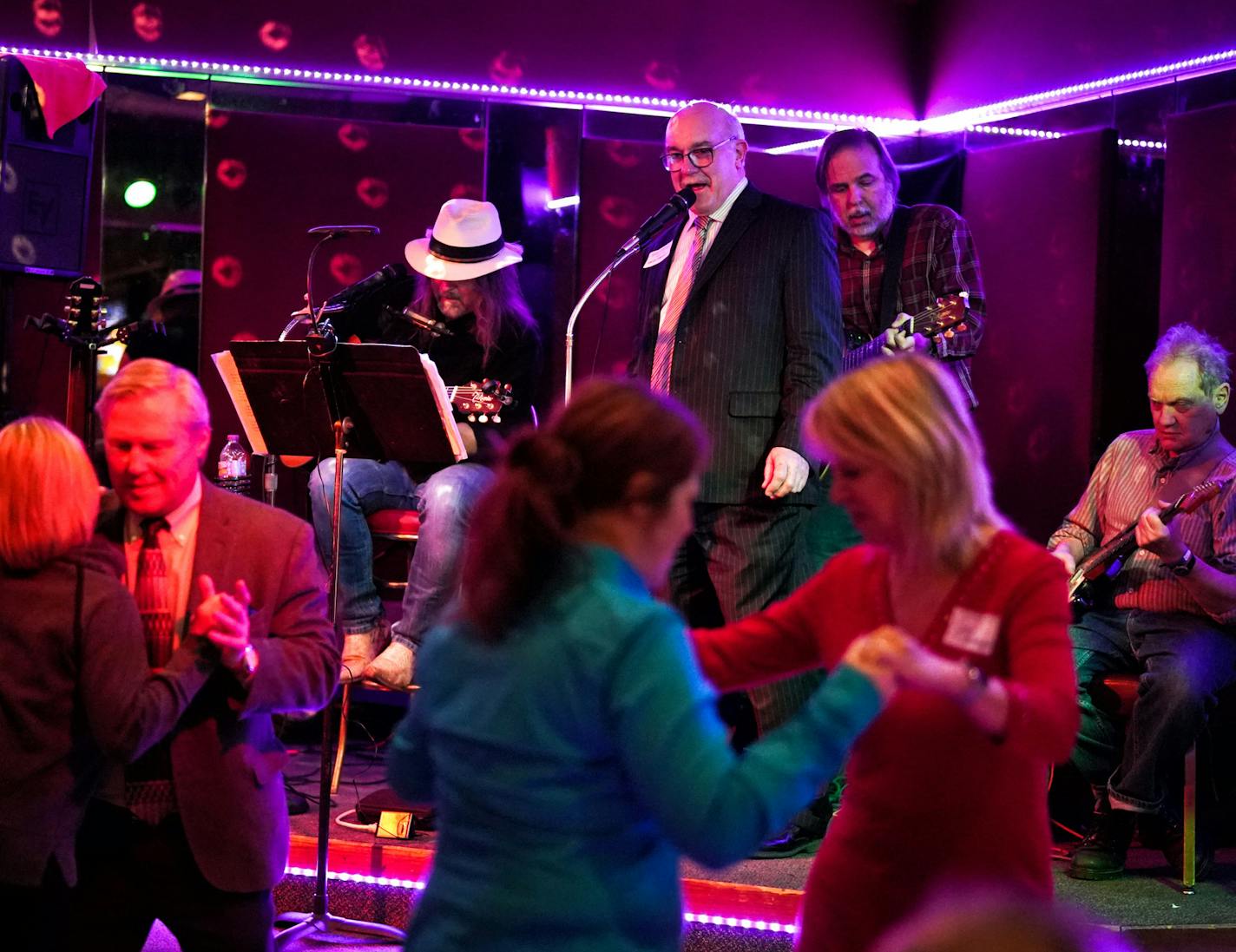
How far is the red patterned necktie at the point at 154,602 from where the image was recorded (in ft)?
8.57

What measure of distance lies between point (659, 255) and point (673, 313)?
0.23 m

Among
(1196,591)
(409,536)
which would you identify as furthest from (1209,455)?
(409,536)

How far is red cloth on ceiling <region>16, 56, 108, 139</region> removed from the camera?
497cm

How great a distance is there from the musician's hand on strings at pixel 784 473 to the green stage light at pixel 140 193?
3.29 metres

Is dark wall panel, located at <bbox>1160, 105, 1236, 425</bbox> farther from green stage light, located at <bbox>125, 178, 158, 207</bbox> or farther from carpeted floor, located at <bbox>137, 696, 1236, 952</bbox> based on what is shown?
green stage light, located at <bbox>125, 178, 158, 207</bbox>

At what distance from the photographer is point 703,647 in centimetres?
213

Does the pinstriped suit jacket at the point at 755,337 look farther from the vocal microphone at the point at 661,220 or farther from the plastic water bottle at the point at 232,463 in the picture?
the plastic water bottle at the point at 232,463

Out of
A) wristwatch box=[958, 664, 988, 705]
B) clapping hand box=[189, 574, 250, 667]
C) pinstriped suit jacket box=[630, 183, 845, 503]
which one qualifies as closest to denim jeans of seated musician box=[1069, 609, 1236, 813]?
pinstriped suit jacket box=[630, 183, 845, 503]

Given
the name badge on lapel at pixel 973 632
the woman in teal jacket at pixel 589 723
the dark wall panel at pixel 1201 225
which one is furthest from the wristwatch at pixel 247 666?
the dark wall panel at pixel 1201 225

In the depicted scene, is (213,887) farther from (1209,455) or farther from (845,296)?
(1209,455)

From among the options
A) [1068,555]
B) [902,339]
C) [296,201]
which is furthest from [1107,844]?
[296,201]

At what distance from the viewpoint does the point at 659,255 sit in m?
4.32

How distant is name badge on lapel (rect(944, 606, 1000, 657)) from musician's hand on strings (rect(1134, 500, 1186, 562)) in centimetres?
235

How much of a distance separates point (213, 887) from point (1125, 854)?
9.42 feet
